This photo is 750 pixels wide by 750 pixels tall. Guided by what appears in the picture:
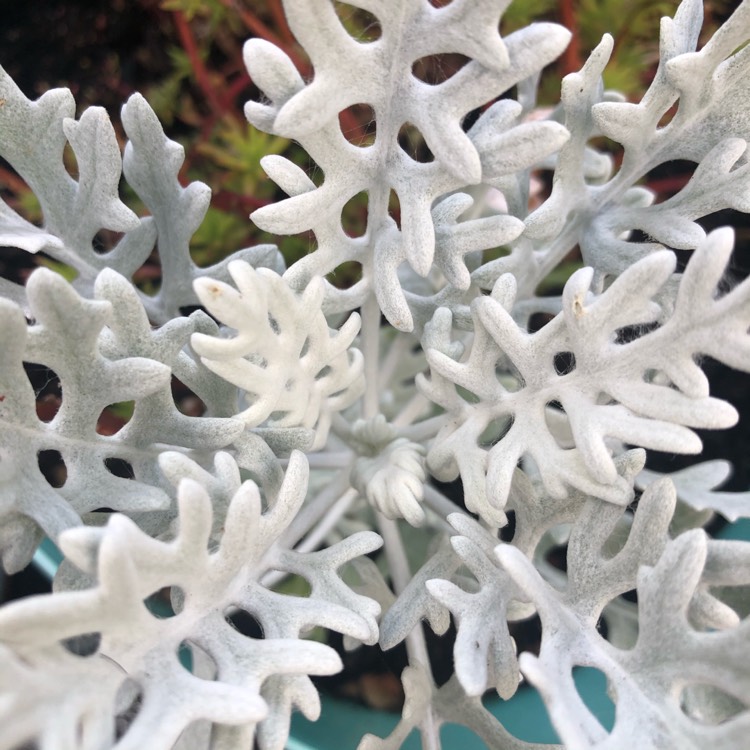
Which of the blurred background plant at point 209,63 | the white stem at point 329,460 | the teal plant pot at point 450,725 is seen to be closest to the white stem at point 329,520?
the white stem at point 329,460

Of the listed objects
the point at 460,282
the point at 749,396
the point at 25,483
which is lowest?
the point at 25,483

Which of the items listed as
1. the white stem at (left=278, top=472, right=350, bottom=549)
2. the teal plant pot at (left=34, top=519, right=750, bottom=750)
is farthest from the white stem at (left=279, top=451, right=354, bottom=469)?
the teal plant pot at (left=34, top=519, right=750, bottom=750)

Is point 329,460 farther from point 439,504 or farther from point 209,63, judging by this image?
point 209,63

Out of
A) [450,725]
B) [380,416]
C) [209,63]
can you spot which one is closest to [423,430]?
[380,416]

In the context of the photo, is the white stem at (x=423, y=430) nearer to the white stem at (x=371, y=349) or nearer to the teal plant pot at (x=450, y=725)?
the white stem at (x=371, y=349)

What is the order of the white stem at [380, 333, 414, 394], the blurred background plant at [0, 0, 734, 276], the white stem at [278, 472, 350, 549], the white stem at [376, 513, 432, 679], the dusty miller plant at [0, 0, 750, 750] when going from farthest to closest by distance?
the blurred background plant at [0, 0, 734, 276]
the white stem at [380, 333, 414, 394]
the white stem at [376, 513, 432, 679]
the white stem at [278, 472, 350, 549]
the dusty miller plant at [0, 0, 750, 750]

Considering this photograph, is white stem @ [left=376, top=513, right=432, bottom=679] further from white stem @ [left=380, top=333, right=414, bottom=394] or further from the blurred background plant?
the blurred background plant

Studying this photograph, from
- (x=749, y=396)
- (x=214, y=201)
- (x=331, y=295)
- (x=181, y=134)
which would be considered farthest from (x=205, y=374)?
(x=749, y=396)

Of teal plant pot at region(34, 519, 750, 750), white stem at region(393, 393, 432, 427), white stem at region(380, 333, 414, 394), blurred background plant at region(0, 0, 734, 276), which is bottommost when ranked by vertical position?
teal plant pot at region(34, 519, 750, 750)

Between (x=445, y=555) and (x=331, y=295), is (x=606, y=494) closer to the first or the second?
(x=445, y=555)

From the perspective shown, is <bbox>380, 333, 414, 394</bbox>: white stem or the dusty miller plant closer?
the dusty miller plant
